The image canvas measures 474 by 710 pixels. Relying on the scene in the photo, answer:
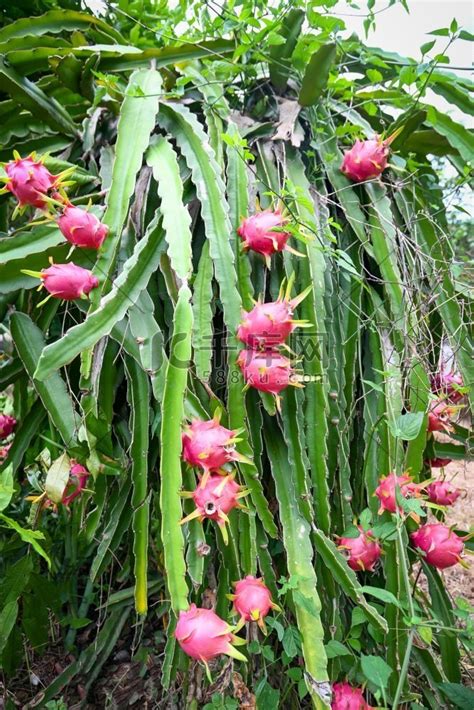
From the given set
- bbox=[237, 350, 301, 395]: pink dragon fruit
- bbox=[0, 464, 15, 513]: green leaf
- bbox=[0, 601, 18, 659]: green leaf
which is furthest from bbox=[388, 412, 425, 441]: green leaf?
bbox=[0, 601, 18, 659]: green leaf

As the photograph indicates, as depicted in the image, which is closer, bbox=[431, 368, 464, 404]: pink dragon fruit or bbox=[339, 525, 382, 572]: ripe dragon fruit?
bbox=[339, 525, 382, 572]: ripe dragon fruit

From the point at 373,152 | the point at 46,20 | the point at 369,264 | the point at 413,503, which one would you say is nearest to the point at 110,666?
the point at 413,503

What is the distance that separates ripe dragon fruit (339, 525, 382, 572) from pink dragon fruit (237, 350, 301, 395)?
26 cm

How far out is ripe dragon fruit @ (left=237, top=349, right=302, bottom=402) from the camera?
0.66 meters

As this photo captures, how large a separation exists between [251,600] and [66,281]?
0.44 metres

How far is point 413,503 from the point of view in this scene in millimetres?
682

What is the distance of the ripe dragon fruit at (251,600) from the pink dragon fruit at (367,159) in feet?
2.23

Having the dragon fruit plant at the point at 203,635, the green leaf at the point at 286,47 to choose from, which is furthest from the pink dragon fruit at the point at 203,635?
the green leaf at the point at 286,47

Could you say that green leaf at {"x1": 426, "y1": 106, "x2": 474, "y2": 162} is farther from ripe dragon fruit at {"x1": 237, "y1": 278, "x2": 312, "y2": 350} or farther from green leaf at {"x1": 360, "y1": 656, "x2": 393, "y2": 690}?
green leaf at {"x1": 360, "y1": 656, "x2": 393, "y2": 690}

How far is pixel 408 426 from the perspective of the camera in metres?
0.72

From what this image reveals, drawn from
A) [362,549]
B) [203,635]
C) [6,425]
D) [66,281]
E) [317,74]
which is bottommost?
[6,425]

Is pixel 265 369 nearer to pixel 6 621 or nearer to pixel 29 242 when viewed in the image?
pixel 29 242

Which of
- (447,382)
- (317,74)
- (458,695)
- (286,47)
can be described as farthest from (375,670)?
(286,47)

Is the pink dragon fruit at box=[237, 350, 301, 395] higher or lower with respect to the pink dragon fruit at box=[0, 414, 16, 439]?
higher
